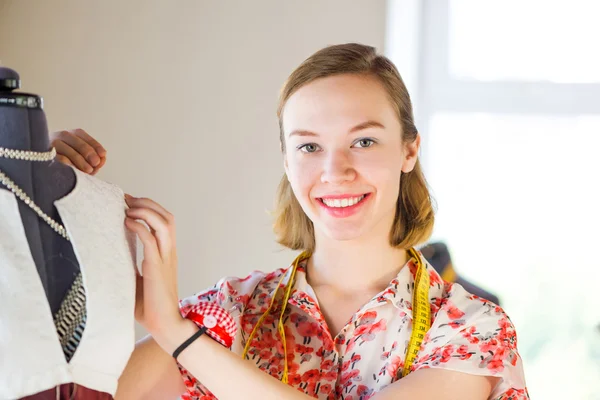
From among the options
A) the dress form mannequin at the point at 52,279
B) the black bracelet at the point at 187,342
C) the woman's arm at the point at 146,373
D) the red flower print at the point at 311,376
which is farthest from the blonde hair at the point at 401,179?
the dress form mannequin at the point at 52,279

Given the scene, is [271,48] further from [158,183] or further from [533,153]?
[533,153]

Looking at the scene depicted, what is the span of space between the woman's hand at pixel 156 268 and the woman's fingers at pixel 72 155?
11cm

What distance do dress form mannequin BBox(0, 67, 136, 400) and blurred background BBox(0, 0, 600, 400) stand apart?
7.24 feet

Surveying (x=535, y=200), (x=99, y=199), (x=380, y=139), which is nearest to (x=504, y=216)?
(x=535, y=200)

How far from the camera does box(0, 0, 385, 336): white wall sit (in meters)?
3.37

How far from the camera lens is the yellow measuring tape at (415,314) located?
1.72 m

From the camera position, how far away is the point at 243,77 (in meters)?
3.40

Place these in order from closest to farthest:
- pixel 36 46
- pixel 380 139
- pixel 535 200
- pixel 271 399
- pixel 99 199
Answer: pixel 99 199 < pixel 271 399 < pixel 380 139 < pixel 36 46 < pixel 535 200

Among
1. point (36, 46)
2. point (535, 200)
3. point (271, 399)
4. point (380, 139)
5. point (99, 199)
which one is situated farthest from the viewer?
point (535, 200)

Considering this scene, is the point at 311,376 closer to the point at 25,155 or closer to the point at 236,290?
the point at 236,290

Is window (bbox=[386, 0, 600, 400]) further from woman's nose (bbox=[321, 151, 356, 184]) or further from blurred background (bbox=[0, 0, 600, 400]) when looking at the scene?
woman's nose (bbox=[321, 151, 356, 184])

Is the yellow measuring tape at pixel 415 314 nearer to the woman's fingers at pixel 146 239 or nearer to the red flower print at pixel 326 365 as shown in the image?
the red flower print at pixel 326 365

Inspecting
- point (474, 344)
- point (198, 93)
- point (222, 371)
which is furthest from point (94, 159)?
point (198, 93)

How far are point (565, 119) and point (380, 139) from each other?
208 cm
